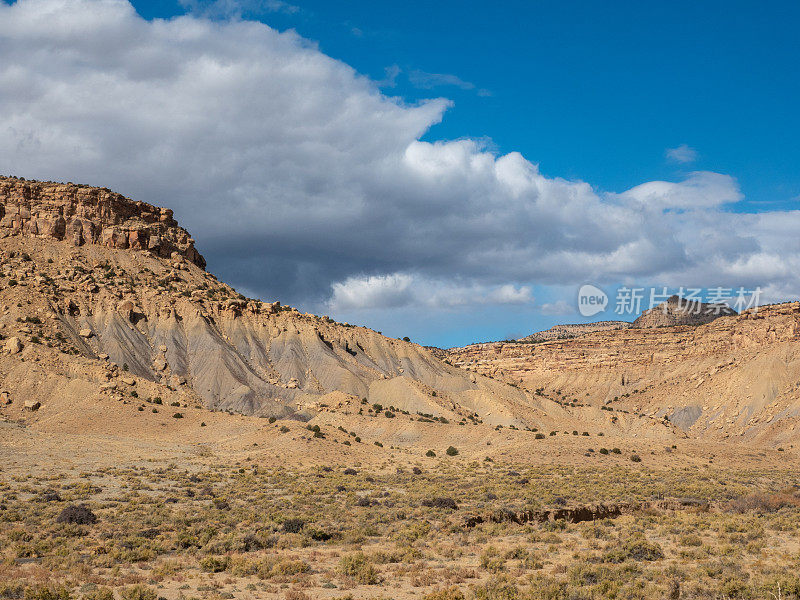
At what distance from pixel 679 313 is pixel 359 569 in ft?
627

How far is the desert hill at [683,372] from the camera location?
91.1 metres

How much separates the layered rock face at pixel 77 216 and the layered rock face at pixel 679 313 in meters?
137

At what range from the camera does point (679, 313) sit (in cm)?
18938

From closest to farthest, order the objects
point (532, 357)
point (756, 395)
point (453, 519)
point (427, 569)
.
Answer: point (427, 569), point (453, 519), point (756, 395), point (532, 357)

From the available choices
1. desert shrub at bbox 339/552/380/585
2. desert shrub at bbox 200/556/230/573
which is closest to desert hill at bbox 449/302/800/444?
desert shrub at bbox 339/552/380/585

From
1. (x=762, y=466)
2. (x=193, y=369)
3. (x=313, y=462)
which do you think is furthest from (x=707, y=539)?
(x=193, y=369)

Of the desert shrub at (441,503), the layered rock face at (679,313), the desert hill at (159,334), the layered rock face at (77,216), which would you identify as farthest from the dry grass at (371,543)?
the layered rock face at (679,313)

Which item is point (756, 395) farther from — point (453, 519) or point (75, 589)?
point (75, 589)

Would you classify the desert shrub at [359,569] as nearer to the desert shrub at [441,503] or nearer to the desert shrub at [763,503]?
the desert shrub at [441,503]

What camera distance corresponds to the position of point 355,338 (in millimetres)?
100812

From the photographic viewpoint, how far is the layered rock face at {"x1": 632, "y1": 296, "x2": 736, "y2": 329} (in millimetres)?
183250

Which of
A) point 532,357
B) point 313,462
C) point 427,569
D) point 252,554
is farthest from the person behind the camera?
point 532,357

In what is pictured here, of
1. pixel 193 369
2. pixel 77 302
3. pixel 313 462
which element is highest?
pixel 77 302

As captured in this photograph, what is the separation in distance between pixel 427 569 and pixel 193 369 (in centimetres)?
6288
